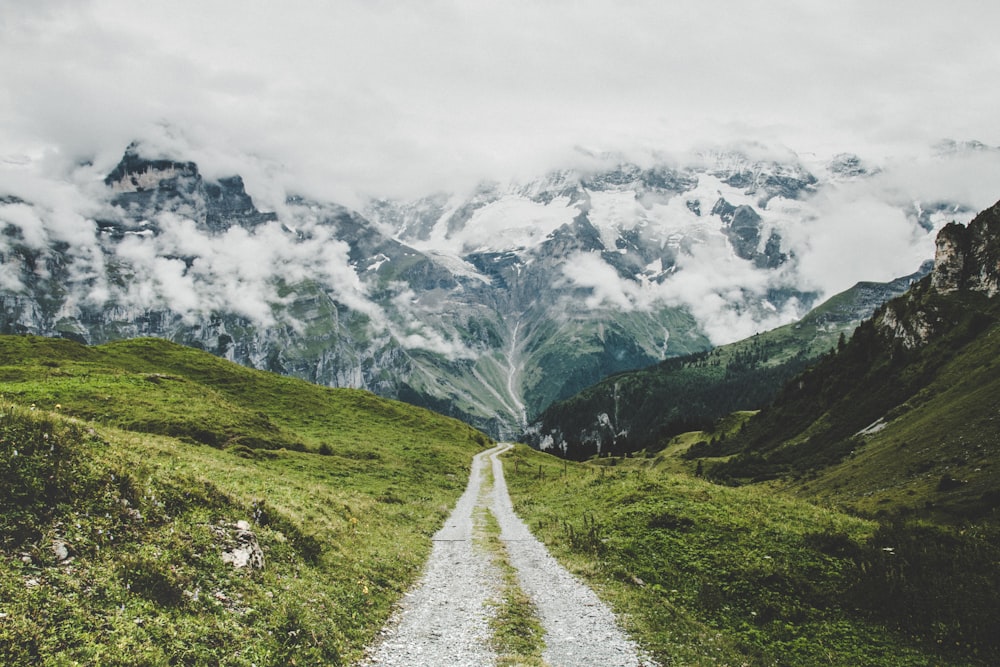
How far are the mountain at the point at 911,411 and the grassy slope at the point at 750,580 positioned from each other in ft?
125

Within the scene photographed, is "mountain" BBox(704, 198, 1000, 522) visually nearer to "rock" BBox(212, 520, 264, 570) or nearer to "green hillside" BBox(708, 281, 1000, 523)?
"green hillside" BBox(708, 281, 1000, 523)

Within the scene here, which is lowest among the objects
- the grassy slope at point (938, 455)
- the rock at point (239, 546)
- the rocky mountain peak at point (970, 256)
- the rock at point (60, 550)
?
the grassy slope at point (938, 455)

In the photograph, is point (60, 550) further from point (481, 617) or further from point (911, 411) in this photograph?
point (911, 411)

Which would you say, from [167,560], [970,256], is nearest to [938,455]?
[167,560]


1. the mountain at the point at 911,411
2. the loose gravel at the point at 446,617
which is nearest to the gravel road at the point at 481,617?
the loose gravel at the point at 446,617

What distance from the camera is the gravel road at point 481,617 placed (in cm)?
1514

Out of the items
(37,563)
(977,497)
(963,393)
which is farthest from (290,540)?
(963,393)

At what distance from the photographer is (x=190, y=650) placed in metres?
11.6

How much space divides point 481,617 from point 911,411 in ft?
347

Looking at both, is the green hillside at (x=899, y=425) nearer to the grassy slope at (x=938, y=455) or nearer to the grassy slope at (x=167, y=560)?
the grassy slope at (x=938, y=455)

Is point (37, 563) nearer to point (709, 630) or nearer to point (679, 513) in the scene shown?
point (709, 630)

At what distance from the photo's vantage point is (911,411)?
9525 cm

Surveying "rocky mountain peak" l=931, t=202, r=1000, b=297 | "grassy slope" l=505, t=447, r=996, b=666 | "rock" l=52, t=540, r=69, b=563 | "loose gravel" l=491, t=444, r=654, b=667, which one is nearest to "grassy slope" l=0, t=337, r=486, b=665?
"rock" l=52, t=540, r=69, b=563

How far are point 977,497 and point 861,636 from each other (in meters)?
50.1
